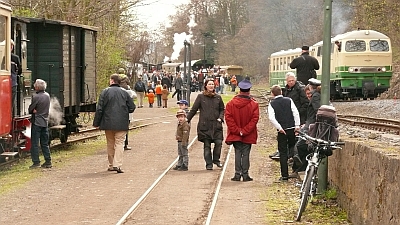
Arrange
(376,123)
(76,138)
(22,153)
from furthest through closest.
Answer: (376,123)
(76,138)
(22,153)

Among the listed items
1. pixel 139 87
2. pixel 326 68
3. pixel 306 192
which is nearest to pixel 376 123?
pixel 326 68

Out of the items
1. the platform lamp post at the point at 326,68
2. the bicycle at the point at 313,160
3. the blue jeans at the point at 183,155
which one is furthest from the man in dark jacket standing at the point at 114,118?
the bicycle at the point at 313,160

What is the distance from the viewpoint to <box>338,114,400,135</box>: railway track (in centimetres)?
2050

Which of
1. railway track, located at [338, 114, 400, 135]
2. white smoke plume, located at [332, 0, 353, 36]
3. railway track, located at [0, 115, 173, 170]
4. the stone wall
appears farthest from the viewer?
white smoke plume, located at [332, 0, 353, 36]

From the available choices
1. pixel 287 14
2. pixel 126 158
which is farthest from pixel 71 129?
pixel 287 14

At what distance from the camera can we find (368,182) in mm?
8289

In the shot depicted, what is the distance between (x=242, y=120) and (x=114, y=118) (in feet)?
7.61

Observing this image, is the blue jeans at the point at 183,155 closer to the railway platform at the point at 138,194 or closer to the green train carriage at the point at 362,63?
the railway platform at the point at 138,194

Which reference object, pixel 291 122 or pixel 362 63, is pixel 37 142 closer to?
pixel 291 122

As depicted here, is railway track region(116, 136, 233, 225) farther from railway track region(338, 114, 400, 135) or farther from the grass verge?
railway track region(338, 114, 400, 135)

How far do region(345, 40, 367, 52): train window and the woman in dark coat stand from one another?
22560mm

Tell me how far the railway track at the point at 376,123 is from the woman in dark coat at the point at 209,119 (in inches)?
262

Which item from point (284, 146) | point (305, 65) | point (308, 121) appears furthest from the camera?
point (305, 65)

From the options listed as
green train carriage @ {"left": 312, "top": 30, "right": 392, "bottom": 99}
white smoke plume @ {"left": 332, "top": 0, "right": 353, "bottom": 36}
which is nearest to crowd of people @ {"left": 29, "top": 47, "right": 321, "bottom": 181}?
green train carriage @ {"left": 312, "top": 30, "right": 392, "bottom": 99}
